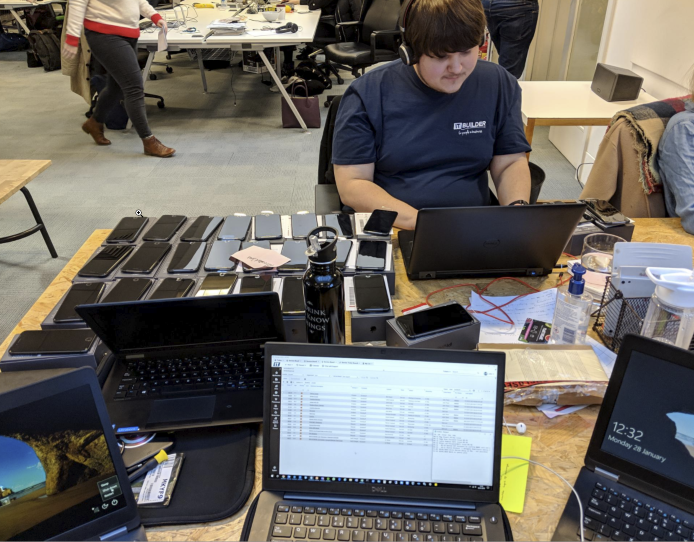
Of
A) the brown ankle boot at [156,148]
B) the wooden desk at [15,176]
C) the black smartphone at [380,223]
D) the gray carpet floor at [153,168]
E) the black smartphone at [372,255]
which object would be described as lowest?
the gray carpet floor at [153,168]

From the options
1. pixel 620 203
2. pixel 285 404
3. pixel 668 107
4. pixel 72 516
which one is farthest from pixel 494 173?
pixel 72 516

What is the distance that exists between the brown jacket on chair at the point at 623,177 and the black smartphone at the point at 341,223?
112 cm

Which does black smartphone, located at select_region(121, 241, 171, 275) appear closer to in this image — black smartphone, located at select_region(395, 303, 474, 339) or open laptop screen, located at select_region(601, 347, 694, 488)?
black smartphone, located at select_region(395, 303, 474, 339)

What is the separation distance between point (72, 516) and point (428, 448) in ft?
1.71

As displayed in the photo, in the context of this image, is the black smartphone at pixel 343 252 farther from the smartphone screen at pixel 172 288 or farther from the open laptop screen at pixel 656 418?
the open laptop screen at pixel 656 418

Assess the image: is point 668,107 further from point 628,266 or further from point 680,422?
point 680,422

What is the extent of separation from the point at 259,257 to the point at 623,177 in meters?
1.44

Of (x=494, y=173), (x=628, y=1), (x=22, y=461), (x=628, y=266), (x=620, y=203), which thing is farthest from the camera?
(x=628, y=1)

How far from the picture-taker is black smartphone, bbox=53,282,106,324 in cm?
113

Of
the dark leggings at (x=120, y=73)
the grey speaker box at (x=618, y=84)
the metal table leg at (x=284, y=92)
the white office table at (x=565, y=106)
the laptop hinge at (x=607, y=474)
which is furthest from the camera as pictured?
the metal table leg at (x=284, y=92)

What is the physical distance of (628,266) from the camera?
111cm

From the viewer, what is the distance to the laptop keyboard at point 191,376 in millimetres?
1018

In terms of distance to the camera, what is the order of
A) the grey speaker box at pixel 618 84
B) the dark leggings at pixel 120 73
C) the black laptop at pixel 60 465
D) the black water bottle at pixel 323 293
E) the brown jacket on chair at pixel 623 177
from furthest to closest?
the dark leggings at pixel 120 73 < the grey speaker box at pixel 618 84 < the brown jacket on chair at pixel 623 177 < the black water bottle at pixel 323 293 < the black laptop at pixel 60 465

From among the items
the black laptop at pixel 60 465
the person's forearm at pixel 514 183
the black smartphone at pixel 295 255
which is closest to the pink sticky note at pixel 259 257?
the black smartphone at pixel 295 255
